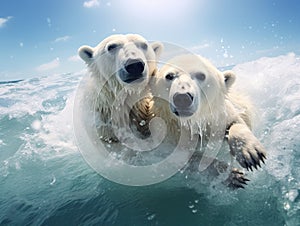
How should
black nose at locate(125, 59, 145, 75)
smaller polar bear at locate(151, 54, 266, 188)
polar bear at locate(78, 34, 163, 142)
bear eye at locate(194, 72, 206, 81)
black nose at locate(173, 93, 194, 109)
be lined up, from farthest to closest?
polar bear at locate(78, 34, 163, 142) < bear eye at locate(194, 72, 206, 81) < black nose at locate(125, 59, 145, 75) < smaller polar bear at locate(151, 54, 266, 188) < black nose at locate(173, 93, 194, 109)

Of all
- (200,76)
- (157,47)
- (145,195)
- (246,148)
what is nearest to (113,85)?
(157,47)

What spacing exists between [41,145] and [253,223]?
5.54 meters

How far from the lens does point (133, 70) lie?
343 cm

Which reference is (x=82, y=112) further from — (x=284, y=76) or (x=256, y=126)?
(x=284, y=76)

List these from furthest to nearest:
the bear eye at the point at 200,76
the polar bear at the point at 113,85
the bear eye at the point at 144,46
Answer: the bear eye at the point at 144,46 → the polar bear at the point at 113,85 → the bear eye at the point at 200,76

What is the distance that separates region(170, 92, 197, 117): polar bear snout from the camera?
3061mm

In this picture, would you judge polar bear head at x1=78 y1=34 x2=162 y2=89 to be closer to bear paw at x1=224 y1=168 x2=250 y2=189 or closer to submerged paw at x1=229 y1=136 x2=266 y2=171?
submerged paw at x1=229 y1=136 x2=266 y2=171

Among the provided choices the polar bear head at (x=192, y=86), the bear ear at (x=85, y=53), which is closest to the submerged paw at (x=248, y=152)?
the polar bear head at (x=192, y=86)

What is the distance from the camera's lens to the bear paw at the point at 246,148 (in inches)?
127

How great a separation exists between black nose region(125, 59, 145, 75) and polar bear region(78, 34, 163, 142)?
16 cm

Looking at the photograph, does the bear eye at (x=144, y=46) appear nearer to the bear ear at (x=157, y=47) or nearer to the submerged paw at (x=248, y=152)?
the bear ear at (x=157, y=47)

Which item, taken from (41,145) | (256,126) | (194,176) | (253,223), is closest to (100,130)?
(194,176)

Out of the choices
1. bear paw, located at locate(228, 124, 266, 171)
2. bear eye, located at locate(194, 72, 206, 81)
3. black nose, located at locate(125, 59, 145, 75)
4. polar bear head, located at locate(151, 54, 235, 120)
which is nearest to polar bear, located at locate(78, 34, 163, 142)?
black nose, located at locate(125, 59, 145, 75)

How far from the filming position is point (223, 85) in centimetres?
388
